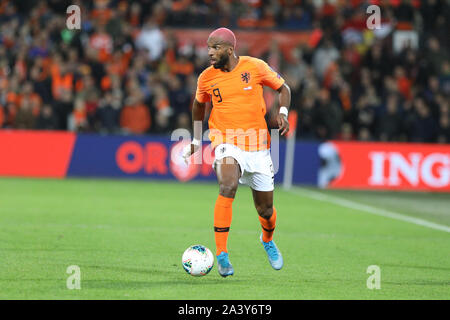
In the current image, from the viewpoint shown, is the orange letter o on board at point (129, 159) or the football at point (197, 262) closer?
the football at point (197, 262)

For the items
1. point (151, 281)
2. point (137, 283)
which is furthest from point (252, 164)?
point (137, 283)

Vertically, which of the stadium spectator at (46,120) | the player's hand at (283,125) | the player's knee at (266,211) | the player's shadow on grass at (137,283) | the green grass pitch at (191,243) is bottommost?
the green grass pitch at (191,243)

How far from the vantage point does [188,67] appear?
22344mm

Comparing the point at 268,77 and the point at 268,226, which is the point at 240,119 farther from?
the point at 268,226

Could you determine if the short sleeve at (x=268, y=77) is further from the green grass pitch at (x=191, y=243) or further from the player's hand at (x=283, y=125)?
the green grass pitch at (x=191, y=243)

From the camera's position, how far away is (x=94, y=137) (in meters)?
20.6

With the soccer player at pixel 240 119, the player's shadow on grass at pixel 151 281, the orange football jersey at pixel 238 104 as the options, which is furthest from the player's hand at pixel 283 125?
the player's shadow on grass at pixel 151 281

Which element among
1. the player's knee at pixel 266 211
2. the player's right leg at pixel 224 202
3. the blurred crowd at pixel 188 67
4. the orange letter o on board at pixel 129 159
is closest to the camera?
the player's right leg at pixel 224 202

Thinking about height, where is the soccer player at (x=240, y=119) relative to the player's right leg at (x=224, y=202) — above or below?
above

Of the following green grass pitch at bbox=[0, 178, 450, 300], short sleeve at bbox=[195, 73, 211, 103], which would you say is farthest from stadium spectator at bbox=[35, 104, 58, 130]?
short sleeve at bbox=[195, 73, 211, 103]

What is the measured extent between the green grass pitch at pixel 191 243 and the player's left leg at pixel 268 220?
5.4 inches

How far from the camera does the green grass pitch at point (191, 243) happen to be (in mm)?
7312

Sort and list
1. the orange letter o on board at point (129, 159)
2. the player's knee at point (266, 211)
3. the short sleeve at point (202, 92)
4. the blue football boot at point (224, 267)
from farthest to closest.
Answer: the orange letter o on board at point (129, 159) < the player's knee at point (266, 211) < the short sleeve at point (202, 92) < the blue football boot at point (224, 267)
